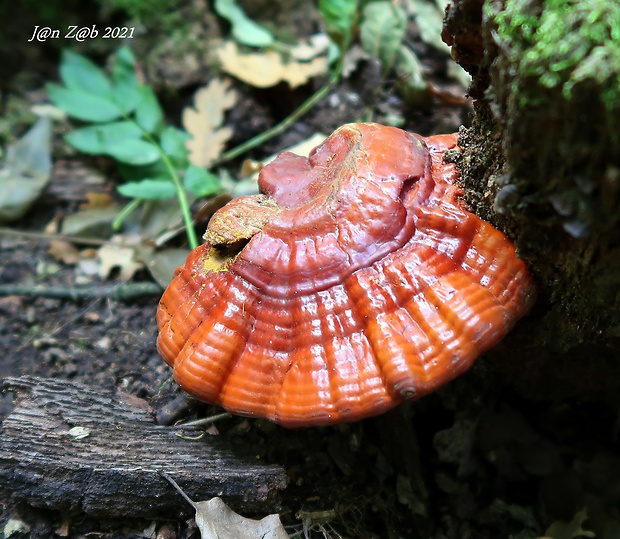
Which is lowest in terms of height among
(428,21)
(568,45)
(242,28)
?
(242,28)

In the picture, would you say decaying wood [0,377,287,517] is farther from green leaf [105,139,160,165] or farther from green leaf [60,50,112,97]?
green leaf [60,50,112,97]

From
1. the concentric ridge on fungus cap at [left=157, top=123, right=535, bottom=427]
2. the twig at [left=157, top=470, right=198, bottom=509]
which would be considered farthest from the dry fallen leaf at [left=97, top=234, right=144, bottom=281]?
the twig at [left=157, top=470, right=198, bottom=509]

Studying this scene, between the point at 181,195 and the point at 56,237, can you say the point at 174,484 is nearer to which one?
the point at 181,195

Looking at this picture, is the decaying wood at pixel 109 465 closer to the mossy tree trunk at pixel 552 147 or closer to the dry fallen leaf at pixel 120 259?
the dry fallen leaf at pixel 120 259

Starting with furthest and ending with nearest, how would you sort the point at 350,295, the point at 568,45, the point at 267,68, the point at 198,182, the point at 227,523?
the point at 267,68, the point at 198,182, the point at 227,523, the point at 350,295, the point at 568,45

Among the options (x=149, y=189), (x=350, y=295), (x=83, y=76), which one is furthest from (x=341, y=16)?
(x=350, y=295)

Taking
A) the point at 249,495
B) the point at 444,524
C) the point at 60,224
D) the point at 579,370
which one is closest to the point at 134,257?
the point at 60,224
